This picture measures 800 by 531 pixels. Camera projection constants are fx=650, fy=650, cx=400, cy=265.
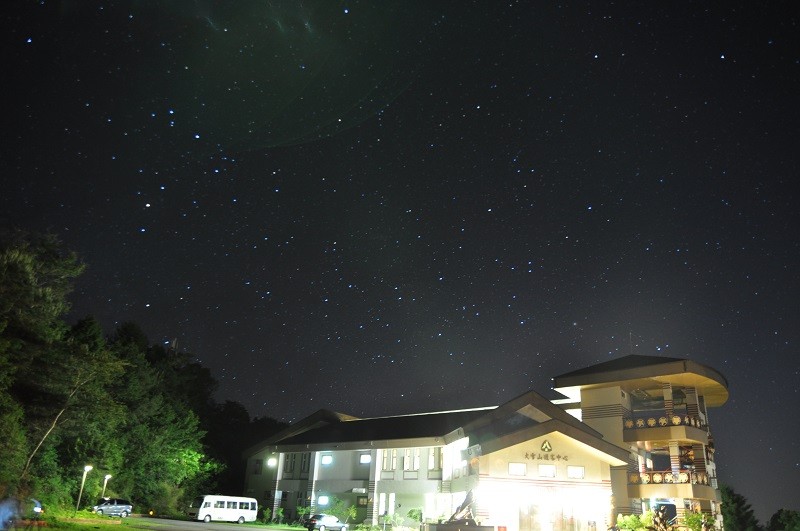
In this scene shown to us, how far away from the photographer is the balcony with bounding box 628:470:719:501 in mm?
36188

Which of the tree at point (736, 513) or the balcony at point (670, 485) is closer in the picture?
the balcony at point (670, 485)

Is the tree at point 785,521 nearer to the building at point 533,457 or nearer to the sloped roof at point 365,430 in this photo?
the building at point 533,457

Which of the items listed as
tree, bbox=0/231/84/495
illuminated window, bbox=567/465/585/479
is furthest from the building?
tree, bbox=0/231/84/495

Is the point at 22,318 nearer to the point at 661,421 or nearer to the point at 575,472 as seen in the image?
the point at 575,472

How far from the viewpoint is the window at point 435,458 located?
122 ft

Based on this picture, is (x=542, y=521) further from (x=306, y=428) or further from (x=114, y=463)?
(x=114, y=463)

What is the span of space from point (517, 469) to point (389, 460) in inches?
458

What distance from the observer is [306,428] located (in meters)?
49.5

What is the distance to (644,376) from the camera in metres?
37.9

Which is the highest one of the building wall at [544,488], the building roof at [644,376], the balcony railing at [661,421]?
the building roof at [644,376]

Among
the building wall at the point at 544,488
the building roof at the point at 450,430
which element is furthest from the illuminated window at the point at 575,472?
the building roof at the point at 450,430

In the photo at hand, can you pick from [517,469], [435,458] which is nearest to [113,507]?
[435,458]

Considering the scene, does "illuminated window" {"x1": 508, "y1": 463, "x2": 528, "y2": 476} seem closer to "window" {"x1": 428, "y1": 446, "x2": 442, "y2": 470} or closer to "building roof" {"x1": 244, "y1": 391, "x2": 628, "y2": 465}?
"building roof" {"x1": 244, "y1": 391, "x2": 628, "y2": 465}

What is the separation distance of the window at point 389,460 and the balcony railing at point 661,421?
45.6 ft
